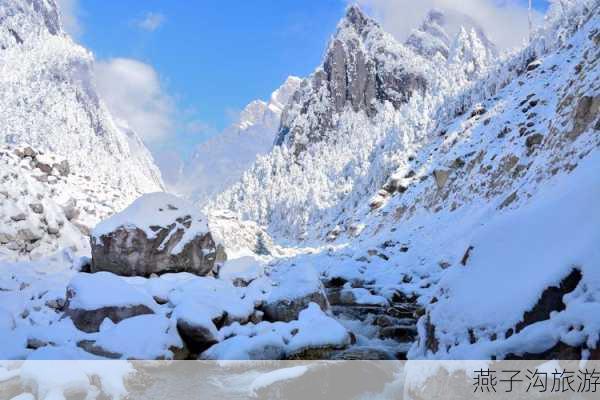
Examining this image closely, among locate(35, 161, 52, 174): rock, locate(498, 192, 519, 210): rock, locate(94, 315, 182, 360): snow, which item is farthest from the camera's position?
locate(35, 161, 52, 174): rock

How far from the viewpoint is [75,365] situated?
998cm

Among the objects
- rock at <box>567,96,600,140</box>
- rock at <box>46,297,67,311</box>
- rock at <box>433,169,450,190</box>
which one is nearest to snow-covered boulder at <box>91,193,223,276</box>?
rock at <box>46,297,67,311</box>

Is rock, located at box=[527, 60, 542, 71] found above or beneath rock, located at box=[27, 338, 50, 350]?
above

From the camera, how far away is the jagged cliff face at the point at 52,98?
13712 centimetres

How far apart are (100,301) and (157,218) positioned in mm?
9707

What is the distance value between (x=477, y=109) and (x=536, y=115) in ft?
106

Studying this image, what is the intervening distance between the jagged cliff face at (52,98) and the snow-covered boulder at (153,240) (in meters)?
107

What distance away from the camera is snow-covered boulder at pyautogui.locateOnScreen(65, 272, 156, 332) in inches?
556

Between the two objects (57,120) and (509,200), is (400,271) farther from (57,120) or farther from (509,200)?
(57,120)

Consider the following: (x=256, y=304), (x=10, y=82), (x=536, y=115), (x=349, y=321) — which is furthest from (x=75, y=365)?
(x=10, y=82)

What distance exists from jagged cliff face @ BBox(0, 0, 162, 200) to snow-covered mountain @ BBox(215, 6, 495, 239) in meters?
40.2

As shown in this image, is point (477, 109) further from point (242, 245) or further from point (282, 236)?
point (282, 236)

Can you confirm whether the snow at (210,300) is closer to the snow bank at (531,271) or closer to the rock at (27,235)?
the snow bank at (531,271)

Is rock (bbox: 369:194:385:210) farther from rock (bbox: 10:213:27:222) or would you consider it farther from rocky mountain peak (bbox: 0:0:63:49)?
rocky mountain peak (bbox: 0:0:63:49)
